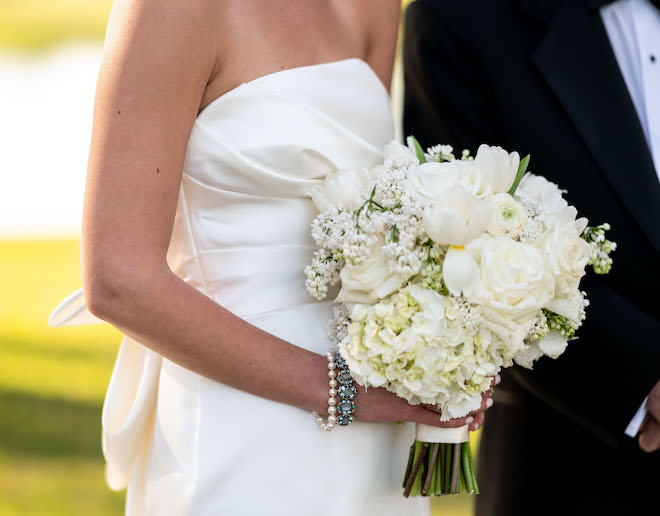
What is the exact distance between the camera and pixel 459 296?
1768 millimetres

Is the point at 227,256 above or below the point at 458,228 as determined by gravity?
below

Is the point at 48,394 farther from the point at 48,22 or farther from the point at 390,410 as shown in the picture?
the point at 48,22

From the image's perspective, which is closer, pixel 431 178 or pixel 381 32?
pixel 431 178

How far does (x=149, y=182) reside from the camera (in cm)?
175

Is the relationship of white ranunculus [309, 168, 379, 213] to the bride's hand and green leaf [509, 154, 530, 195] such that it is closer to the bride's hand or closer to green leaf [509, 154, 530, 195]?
green leaf [509, 154, 530, 195]

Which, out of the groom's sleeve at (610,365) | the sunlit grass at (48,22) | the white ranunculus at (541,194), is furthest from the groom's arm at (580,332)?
the sunlit grass at (48,22)

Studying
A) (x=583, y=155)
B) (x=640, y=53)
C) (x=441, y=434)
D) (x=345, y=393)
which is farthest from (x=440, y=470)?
(x=640, y=53)

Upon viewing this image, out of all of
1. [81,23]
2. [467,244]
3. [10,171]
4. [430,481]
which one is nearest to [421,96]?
[467,244]

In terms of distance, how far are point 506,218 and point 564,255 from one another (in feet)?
0.51

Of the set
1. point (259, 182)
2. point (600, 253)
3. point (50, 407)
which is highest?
point (600, 253)

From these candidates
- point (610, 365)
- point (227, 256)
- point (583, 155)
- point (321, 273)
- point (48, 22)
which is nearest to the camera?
point (321, 273)

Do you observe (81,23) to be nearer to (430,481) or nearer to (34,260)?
(34,260)

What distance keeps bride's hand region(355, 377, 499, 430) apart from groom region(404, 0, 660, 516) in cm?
72

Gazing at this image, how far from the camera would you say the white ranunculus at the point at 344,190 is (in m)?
1.91
